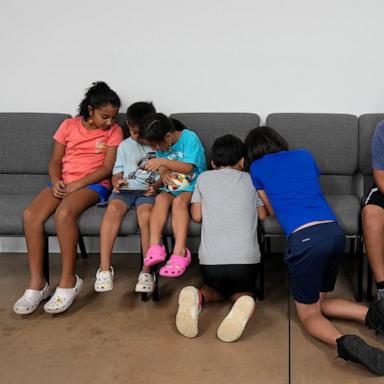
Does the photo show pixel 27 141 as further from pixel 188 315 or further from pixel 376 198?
pixel 376 198

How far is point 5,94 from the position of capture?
133 inches

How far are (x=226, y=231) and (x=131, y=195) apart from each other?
2.10ft

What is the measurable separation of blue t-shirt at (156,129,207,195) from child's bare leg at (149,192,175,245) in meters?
0.12

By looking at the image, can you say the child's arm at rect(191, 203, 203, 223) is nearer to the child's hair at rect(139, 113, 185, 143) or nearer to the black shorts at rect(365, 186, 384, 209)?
the child's hair at rect(139, 113, 185, 143)

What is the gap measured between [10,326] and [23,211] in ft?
1.94

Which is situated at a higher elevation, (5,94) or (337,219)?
(5,94)

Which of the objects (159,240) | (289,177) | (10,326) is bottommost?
(10,326)

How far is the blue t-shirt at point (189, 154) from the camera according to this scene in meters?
2.77

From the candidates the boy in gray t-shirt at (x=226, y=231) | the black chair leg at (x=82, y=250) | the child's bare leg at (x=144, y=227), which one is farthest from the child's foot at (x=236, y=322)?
the black chair leg at (x=82, y=250)

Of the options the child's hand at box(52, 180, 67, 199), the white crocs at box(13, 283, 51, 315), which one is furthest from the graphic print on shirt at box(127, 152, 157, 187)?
the white crocs at box(13, 283, 51, 315)

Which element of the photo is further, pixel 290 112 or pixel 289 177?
pixel 290 112

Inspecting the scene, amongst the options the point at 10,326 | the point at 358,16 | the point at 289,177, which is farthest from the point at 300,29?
the point at 10,326

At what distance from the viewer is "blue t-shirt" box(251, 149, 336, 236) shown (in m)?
2.29

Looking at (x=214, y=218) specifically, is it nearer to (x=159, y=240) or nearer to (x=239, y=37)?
(x=159, y=240)
